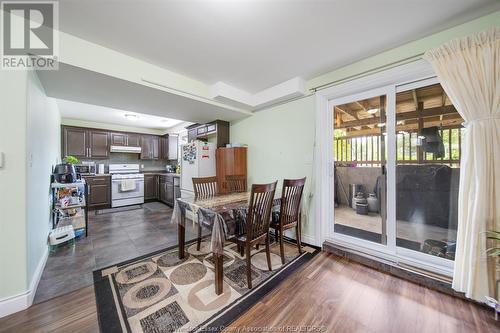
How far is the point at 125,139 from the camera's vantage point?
5.40 m

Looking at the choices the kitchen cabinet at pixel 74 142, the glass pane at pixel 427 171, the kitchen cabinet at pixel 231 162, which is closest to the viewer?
the glass pane at pixel 427 171

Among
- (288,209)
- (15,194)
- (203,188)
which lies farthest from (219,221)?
(15,194)

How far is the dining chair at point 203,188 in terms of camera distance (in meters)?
2.50

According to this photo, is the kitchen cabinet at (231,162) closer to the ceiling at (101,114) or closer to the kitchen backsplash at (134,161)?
the ceiling at (101,114)

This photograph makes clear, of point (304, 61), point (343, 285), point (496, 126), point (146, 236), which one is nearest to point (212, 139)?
point (146, 236)

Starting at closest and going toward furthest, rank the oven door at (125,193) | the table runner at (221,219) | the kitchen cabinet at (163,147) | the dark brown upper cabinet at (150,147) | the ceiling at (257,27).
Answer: the ceiling at (257,27), the table runner at (221,219), the oven door at (125,193), the dark brown upper cabinet at (150,147), the kitchen cabinet at (163,147)

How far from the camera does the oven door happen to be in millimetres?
4855

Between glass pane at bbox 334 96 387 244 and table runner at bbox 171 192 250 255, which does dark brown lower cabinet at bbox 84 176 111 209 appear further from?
glass pane at bbox 334 96 387 244

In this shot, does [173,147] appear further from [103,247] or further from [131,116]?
[103,247]

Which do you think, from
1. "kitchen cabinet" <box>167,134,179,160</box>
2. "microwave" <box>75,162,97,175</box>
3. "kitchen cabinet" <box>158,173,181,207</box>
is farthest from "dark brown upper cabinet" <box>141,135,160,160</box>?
"microwave" <box>75,162,97,175</box>

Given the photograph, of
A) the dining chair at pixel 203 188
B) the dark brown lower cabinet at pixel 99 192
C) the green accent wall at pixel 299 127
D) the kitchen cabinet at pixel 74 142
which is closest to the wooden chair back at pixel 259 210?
the dining chair at pixel 203 188

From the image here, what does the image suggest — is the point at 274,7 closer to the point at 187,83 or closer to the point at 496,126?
A: the point at 187,83

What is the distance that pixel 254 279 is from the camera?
1869 mm

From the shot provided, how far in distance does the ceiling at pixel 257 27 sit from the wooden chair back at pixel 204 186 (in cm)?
148
